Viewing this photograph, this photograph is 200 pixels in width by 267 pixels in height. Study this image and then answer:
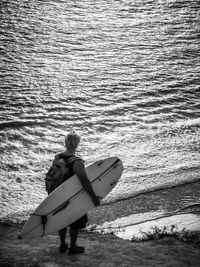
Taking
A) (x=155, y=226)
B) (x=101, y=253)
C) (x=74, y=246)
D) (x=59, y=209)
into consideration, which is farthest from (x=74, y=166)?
A: (x=155, y=226)

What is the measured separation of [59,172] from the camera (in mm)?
3947

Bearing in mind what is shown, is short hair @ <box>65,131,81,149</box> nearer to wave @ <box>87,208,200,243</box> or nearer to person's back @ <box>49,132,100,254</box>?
person's back @ <box>49,132,100,254</box>

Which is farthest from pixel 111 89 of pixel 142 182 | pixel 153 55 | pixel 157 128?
pixel 142 182

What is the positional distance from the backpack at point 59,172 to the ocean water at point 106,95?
96.9 inches

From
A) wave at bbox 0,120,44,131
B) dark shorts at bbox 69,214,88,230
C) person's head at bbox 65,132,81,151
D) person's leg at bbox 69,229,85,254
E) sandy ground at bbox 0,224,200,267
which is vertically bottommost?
sandy ground at bbox 0,224,200,267

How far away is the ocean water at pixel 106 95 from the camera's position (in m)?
7.57

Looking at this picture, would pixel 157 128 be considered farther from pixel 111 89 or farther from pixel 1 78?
pixel 1 78

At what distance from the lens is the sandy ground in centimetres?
410

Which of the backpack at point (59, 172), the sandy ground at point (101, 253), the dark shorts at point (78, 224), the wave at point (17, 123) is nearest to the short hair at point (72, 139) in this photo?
the backpack at point (59, 172)

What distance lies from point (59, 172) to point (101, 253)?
1183 millimetres

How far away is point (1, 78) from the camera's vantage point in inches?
491

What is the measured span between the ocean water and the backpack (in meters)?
2.46

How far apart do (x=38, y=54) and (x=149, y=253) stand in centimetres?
1166

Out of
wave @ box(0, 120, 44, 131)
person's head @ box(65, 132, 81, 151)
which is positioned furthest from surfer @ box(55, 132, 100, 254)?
wave @ box(0, 120, 44, 131)
